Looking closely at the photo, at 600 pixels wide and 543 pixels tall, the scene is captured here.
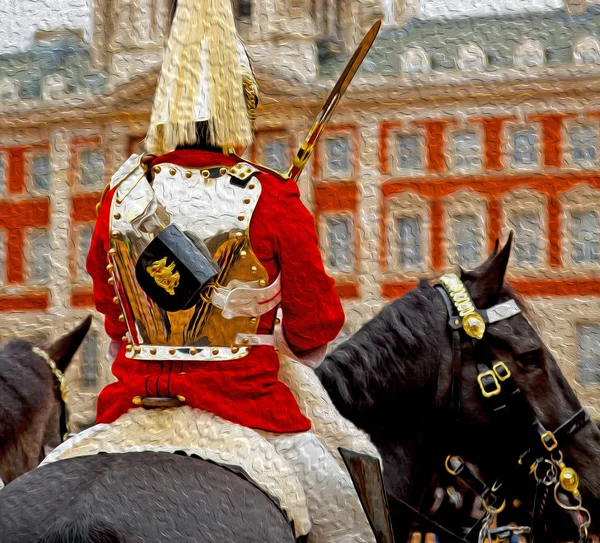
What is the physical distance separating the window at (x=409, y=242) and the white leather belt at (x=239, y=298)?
187 inches

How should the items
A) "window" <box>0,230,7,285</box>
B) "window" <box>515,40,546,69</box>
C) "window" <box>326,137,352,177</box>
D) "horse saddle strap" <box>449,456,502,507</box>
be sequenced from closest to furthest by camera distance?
"horse saddle strap" <box>449,456,502,507</box> → "window" <box>0,230,7,285</box> → "window" <box>515,40,546,69</box> → "window" <box>326,137,352,177</box>

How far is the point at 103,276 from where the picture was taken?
1.67 metres

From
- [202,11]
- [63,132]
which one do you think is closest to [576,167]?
[63,132]

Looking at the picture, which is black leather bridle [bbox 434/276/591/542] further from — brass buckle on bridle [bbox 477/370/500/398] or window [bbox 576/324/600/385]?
window [bbox 576/324/600/385]

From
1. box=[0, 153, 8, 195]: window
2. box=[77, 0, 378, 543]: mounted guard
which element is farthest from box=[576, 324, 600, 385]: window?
box=[77, 0, 378, 543]: mounted guard

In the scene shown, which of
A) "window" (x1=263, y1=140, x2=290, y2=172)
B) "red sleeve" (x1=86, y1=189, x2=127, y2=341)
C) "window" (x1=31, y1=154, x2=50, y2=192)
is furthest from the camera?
"window" (x1=263, y1=140, x2=290, y2=172)

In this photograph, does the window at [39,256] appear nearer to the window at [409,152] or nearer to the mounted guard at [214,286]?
the window at [409,152]

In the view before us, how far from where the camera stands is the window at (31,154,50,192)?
19.8ft

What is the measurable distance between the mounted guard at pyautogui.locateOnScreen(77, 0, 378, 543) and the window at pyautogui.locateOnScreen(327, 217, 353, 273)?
14.6ft

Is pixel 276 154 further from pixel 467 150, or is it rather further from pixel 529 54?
pixel 529 54

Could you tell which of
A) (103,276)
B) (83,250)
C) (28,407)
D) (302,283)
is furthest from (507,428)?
(83,250)

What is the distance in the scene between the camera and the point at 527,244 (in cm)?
711

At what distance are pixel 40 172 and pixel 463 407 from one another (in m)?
4.82

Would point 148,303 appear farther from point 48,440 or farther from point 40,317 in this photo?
point 40,317
